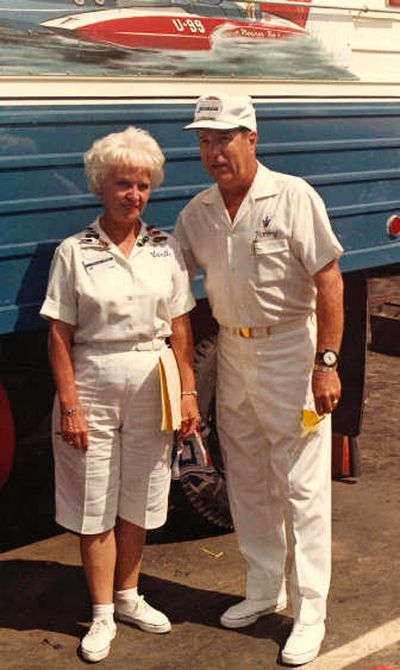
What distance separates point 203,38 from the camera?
4.59m

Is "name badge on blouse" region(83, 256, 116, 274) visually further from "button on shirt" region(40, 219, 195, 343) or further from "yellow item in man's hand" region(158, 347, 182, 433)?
"yellow item in man's hand" region(158, 347, 182, 433)

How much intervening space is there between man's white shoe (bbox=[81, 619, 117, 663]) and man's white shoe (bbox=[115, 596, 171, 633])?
→ 0.41 ft

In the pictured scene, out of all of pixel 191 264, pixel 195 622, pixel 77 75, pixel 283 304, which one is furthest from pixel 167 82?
pixel 195 622

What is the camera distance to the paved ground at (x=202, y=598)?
4.02 meters

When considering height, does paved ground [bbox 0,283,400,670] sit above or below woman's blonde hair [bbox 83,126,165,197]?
below

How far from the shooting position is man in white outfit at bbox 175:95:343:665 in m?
3.84

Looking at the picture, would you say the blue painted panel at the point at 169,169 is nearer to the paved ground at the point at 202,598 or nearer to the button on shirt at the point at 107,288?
the button on shirt at the point at 107,288

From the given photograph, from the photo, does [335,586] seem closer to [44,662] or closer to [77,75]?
[44,662]

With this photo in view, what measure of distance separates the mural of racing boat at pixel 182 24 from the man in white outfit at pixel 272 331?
20.6 inches

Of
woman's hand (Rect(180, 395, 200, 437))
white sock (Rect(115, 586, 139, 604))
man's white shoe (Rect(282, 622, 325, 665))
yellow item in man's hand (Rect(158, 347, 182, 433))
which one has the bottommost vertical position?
man's white shoe (Rect(282, 622, 325, 665))

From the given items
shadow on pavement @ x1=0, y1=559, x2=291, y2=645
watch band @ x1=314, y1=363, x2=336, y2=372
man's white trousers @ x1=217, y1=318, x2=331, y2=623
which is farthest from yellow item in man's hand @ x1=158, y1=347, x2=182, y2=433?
shadow on pavement @ x1=0, y1=559, x2=291, y2=645

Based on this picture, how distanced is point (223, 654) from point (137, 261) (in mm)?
1289

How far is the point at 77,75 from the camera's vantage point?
4.15 metres

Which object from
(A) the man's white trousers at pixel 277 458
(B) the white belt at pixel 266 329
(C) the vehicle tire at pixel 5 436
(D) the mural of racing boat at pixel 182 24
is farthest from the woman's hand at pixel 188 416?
(D) the mural of racing boat at pixel 182 24
